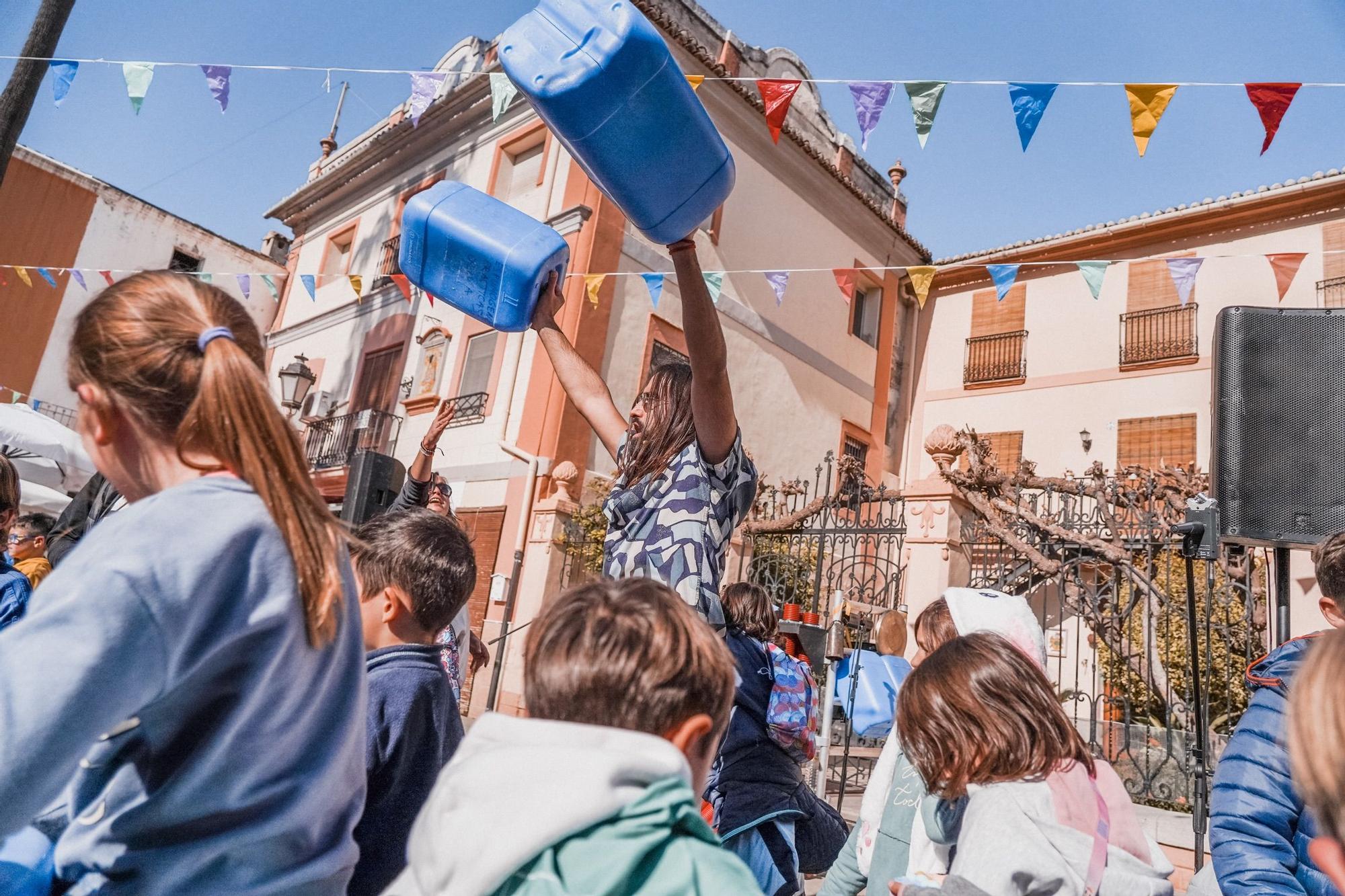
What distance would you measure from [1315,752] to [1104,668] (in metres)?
9.63

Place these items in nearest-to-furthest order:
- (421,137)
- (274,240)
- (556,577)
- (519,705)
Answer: (519,705), (556,577), (421,137), (274,240)

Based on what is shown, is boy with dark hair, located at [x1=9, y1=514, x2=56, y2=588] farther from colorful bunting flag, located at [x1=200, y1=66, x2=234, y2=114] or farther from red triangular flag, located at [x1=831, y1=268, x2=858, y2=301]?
red triangular flag, located at [x1=831, y1=268, x2=858, y2=301]

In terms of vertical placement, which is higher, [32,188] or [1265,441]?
[32,188]

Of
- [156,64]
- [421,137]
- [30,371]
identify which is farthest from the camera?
[30,371]

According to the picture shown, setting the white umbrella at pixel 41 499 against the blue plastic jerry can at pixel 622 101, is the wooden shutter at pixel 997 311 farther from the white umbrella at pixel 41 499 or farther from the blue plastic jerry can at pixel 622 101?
the blue plastic jerry can at pixel 622 101

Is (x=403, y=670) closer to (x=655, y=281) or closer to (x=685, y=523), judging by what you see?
(x=685, y=523)

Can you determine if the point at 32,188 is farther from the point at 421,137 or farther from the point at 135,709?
the point at 135,709

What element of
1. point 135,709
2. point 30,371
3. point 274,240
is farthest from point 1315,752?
point 274,240

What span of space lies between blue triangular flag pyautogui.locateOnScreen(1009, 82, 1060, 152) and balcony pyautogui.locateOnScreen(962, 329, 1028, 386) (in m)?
10.3

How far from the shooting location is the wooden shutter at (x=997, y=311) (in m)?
15.1

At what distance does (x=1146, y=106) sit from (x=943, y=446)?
3259mm

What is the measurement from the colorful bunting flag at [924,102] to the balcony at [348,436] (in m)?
8.90

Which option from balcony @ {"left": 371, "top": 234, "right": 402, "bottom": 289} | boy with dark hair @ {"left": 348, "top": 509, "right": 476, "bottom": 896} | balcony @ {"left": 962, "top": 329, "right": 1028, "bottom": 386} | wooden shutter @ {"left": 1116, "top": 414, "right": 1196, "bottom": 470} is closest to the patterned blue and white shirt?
boy with dark hair @ {"left": 348, "top": 509, "right": 476, "bottom": 896}

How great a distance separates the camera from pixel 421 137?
44.5 feet
